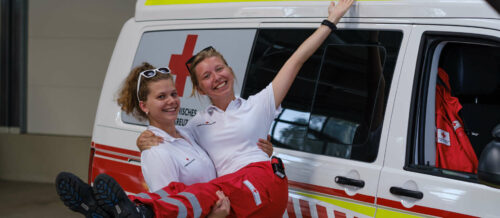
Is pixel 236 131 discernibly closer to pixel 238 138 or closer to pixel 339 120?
pixel 238 138

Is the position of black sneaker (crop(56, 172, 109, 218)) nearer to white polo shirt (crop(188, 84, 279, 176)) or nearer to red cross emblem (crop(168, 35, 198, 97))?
white polo shirt (crop(188, 84, 279, 176))

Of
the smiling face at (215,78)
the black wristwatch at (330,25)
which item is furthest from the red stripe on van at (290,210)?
the black wristwatch at (330,25)

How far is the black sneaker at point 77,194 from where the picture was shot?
7.75 feet

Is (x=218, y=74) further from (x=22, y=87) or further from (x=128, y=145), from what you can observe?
(x=22, y=87)

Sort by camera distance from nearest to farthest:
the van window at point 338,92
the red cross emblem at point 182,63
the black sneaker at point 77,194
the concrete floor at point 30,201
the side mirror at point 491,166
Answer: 1. the side mirror at point 491,166
2. the black sneaker at point 77,194
3. the van window at point 338,92
4. the red cross emblem at point 182,63
5. the concrete floor at point 30,201

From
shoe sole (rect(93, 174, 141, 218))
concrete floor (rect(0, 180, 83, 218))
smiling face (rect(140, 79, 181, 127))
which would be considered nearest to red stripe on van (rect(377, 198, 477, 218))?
smiling face (rect(140, 79, 181, 127))

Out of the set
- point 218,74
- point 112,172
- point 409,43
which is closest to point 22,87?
point 112,172

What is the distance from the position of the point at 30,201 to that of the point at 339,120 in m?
5.92

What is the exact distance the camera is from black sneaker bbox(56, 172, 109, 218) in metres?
2.36

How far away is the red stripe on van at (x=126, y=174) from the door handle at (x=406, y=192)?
154 cm

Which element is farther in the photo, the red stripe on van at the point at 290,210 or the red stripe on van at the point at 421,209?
the red stripe on van at the point at 290,210

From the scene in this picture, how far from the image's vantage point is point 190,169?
270 centimetres

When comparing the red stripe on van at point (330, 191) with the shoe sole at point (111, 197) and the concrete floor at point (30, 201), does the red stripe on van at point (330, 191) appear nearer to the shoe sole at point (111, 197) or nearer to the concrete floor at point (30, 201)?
the shoe sole at point (111, 197)

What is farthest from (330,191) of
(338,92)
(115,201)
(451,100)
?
(115,201)
